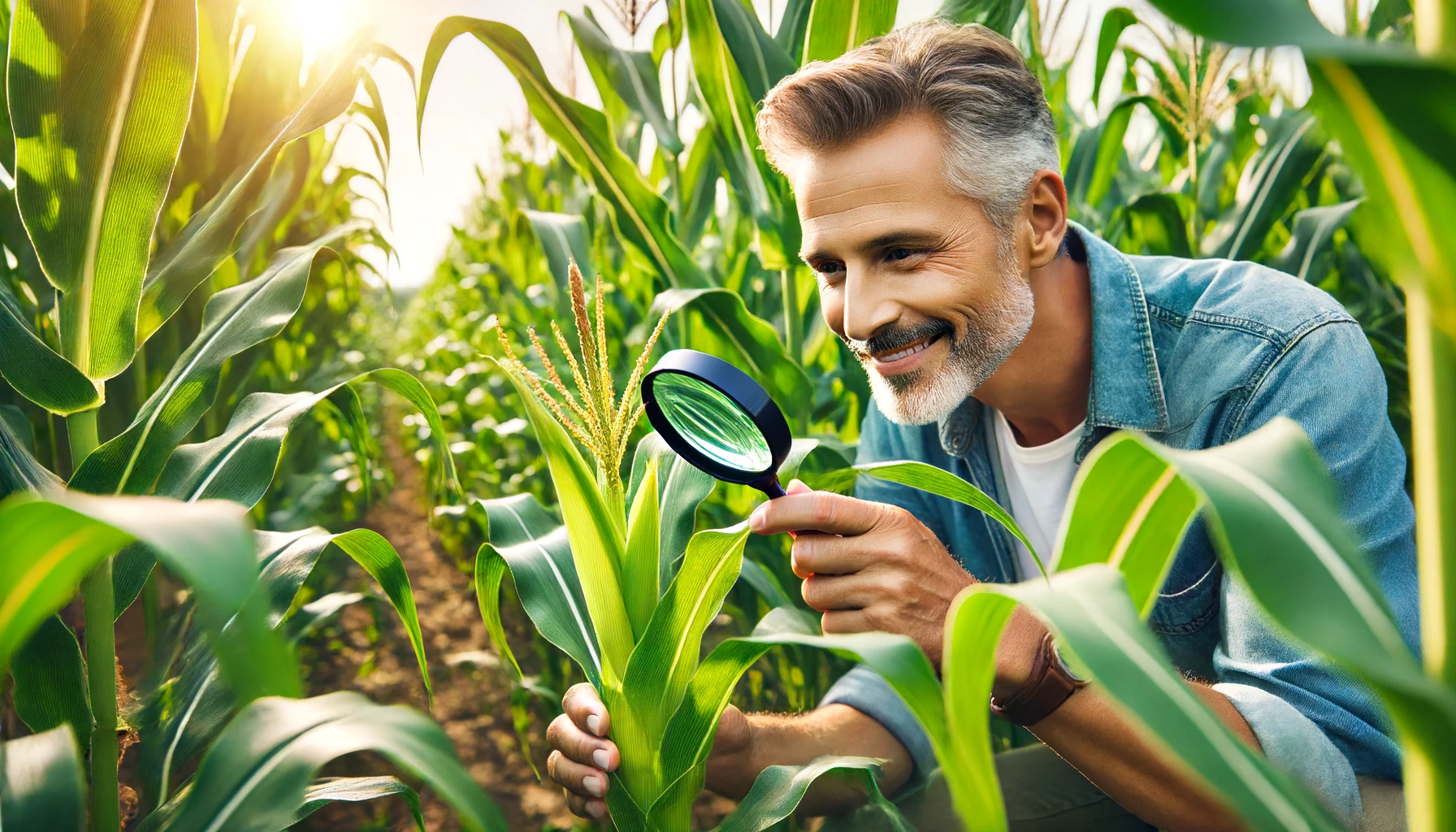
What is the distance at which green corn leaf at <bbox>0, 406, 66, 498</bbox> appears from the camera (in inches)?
34.1

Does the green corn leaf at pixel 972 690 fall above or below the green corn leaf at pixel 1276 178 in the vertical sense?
below

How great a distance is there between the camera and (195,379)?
3.37 feet

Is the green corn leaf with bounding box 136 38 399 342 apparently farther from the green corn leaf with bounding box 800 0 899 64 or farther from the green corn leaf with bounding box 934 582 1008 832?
the green corn leaf with bounding box 934 582 1008 832

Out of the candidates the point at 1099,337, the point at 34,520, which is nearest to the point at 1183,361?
the point at 1099,337

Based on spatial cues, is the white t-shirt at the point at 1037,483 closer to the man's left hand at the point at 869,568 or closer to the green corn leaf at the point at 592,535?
the man's left hand at the point at 869,568

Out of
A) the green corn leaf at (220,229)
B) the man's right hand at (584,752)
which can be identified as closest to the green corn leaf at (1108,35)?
the green corn leaf at (220,229)

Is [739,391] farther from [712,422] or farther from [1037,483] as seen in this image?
[1037,483]

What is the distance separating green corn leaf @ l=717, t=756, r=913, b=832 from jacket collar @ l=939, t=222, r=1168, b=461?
2.58 ft

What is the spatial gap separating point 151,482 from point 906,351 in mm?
1075

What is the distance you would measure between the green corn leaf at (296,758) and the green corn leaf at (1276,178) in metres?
2.05

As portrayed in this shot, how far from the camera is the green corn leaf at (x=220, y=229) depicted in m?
1.06

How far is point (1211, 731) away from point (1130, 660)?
0.18ft

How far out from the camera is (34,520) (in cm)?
47

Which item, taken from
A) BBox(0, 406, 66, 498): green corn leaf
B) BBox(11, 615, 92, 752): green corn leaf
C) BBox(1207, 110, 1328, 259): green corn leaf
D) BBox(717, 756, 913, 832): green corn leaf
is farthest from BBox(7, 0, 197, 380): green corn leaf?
BBox(1207, 110, 1328, 259): green corn leaf
